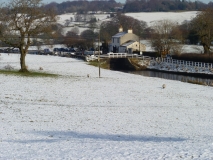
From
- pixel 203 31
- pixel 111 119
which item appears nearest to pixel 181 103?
pixel 111 119

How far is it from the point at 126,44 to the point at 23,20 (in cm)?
4532

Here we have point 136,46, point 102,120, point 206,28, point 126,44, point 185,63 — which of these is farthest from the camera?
point 126,44

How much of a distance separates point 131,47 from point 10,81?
4990 centimetres

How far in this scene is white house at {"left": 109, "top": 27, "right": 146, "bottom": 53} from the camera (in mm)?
79125

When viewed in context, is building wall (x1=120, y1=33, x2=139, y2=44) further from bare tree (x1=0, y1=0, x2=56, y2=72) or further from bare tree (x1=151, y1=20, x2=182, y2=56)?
bare tree (x1=0, y1=0, x2=56, y2=72)

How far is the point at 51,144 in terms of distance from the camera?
1453cm

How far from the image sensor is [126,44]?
264 ft

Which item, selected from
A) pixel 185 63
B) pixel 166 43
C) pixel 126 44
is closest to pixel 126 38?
pixel 126 44

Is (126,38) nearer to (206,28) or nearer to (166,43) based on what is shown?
(166,43)

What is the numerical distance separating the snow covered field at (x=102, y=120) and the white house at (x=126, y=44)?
4586cm

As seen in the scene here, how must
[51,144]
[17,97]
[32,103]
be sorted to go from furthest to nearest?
1. [17,97]
2. [32,103]
3. [51,144]

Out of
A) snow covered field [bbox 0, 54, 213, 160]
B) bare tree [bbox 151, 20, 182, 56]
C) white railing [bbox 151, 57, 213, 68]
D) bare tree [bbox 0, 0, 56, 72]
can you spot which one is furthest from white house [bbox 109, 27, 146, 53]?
snow covered field [bbox 0, 54, 213, 160]

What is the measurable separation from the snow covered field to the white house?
4586cm

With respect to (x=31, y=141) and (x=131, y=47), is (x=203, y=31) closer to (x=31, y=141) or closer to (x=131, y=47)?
(x=131, y=47)
